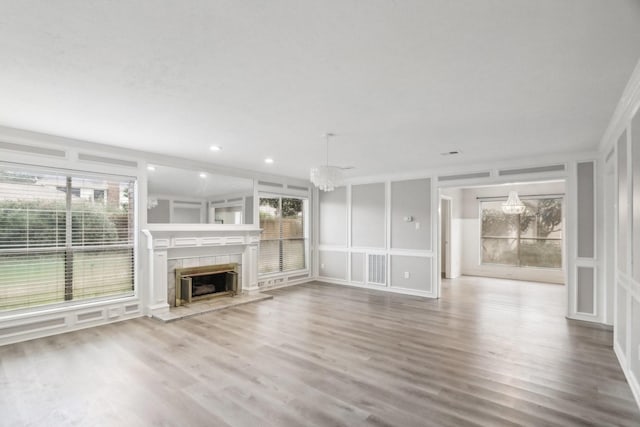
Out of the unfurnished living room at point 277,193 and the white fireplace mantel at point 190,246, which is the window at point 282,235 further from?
the white fireplace mantel at point 190,246

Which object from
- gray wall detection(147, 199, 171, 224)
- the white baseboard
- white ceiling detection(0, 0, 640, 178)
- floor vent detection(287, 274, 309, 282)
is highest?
white ceiling detection(0, 0, 640, 178)

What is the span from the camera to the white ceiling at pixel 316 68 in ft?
5.82

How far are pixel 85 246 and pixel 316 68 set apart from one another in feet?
13.4

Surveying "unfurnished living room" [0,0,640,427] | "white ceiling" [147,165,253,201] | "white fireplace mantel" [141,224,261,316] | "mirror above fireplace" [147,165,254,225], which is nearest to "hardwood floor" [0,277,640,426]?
"unfurnished living room" [0,0,640,427]

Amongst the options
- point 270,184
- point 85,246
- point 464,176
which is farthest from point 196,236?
point 464,176

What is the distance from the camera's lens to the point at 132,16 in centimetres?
180

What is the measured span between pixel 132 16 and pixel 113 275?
401 cm

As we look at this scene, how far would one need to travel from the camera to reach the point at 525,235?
8.73m

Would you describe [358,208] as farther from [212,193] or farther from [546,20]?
[546,20]

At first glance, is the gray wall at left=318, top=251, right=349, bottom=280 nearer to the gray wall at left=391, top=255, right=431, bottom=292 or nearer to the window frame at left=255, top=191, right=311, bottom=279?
the window frame at left=255, top=191, right=311, bottom=279

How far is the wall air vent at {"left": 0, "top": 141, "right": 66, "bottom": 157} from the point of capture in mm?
3826

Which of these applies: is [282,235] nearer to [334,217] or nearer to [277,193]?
[277,193]

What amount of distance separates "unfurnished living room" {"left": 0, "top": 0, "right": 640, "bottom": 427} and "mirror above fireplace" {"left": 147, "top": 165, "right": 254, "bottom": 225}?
0.04m

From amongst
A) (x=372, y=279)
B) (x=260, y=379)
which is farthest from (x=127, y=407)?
(x=372, y=279)
